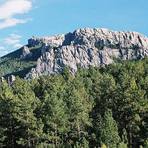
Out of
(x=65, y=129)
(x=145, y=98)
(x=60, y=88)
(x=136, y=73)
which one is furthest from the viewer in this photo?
(x=136, y=73)

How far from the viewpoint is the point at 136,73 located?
369ft

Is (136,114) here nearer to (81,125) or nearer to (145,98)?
(145,98)

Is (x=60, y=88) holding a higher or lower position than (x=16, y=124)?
higher

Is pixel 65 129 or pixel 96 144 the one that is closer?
pixel 96 144

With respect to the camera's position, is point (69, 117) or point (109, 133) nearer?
point (109, 133)

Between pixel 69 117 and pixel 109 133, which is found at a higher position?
pixel 69 117

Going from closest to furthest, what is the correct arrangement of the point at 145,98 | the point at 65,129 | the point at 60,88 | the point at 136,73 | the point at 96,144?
the point at 96,144 → the point at 65,129 → the point at 145,98 → the point at 60,88 → the point at 136,73

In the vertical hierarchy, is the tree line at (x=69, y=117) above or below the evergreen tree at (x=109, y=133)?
above

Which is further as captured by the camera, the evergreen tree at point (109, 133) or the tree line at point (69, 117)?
the tree line at point (69, 117)

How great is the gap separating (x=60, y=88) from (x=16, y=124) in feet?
50.5

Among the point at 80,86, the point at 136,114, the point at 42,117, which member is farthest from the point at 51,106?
the point at 80,86

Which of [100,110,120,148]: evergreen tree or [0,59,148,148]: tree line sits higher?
[0,59,148,148]: tree line

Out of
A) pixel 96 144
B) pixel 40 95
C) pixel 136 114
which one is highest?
pixel 40 95

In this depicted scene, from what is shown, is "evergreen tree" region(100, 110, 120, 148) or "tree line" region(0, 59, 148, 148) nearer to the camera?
"evergreen tree" region(100, 110, 120, 148)
